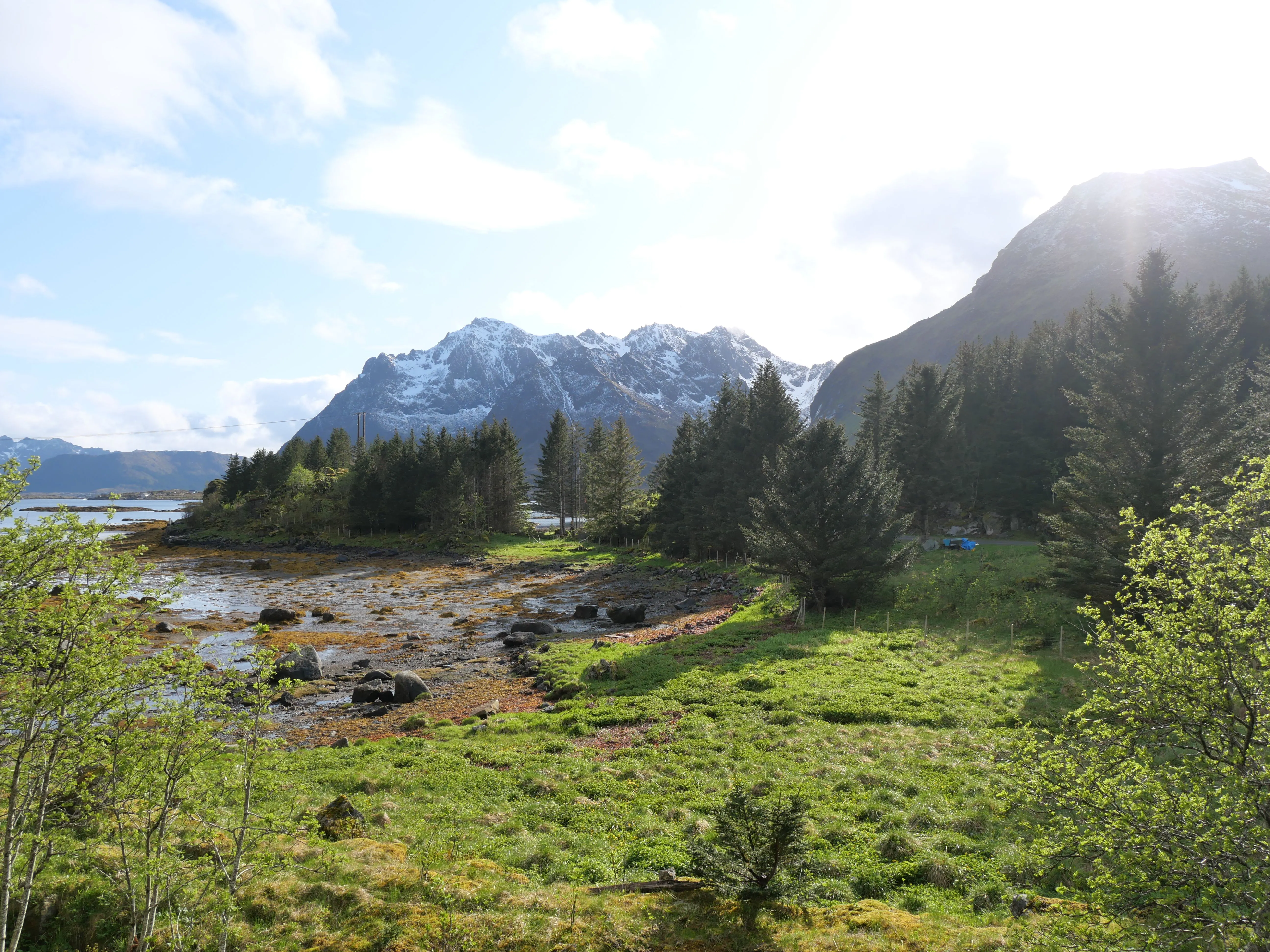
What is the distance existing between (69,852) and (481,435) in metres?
105

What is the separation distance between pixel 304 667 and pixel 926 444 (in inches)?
2234

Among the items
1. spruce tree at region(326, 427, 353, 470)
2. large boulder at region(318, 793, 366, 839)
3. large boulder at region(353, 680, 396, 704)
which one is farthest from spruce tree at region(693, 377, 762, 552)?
spruce tree at region(326, 427, 353, 470)

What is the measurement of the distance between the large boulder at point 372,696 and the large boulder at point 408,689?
0.88ft

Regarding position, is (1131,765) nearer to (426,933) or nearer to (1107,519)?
(426,933)

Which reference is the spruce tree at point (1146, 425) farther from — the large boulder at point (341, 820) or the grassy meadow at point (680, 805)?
the large boulder at point (341, 820)

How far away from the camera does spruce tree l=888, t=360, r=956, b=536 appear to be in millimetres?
59594

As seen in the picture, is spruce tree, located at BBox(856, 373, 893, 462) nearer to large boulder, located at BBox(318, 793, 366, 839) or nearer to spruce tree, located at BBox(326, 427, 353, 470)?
large boulder, located at BBox(318, 793, 366, 839)

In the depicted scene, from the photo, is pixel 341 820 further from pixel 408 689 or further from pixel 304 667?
pixel 304 667

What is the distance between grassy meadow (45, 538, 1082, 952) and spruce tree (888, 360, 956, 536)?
101 feet

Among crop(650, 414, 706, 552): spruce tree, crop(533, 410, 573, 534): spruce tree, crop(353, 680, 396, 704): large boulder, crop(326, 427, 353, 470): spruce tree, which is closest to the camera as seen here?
crop(353, 680, 396, 704): large boulder

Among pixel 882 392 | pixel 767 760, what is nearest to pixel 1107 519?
pixel 767 760

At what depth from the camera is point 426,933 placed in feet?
30.4

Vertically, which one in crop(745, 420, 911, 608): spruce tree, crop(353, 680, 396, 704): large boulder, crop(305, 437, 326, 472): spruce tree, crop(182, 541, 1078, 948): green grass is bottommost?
crop(353, 680, 396, 704): large boulder

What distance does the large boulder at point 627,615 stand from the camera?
42.2 m
